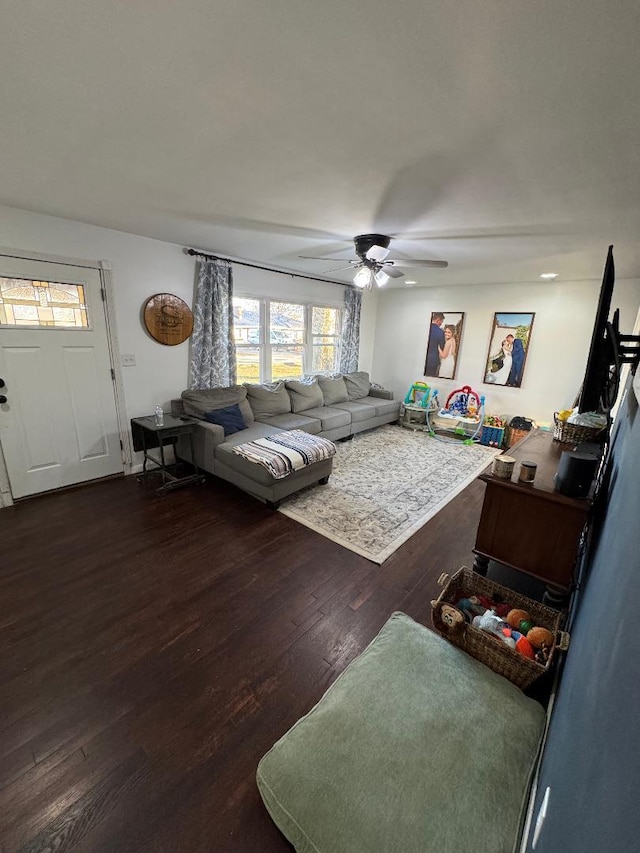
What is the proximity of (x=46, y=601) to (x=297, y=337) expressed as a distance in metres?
4.22

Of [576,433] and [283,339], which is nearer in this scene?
[576,433]

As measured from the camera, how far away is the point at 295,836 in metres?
1.06

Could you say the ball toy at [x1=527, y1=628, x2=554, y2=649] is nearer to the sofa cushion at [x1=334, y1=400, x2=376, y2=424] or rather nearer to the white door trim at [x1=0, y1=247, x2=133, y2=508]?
the sofa cushion at [x1=334, y1=400, x2=376, y2=424]

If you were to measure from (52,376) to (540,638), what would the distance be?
156 inches

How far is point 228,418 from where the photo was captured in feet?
12.3

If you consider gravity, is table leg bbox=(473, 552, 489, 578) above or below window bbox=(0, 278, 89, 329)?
below

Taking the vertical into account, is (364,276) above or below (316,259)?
below

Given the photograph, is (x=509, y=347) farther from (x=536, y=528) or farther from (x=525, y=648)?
(x=525, y=648)

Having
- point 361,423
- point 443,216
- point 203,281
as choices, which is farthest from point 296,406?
point 443,216

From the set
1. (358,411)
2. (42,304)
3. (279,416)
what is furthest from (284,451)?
(42,304)

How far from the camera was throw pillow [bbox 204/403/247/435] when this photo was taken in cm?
366

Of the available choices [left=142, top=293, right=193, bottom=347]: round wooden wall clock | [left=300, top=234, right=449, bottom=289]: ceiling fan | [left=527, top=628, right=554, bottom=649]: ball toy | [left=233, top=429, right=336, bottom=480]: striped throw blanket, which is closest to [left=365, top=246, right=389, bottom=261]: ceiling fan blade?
[left=300, top=234, right=449, bottom=289]: ceiling fan

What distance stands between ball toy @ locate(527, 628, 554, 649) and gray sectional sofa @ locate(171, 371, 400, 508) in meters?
2.01

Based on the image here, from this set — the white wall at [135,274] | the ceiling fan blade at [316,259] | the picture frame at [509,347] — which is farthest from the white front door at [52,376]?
the picture frame at [509,347]
